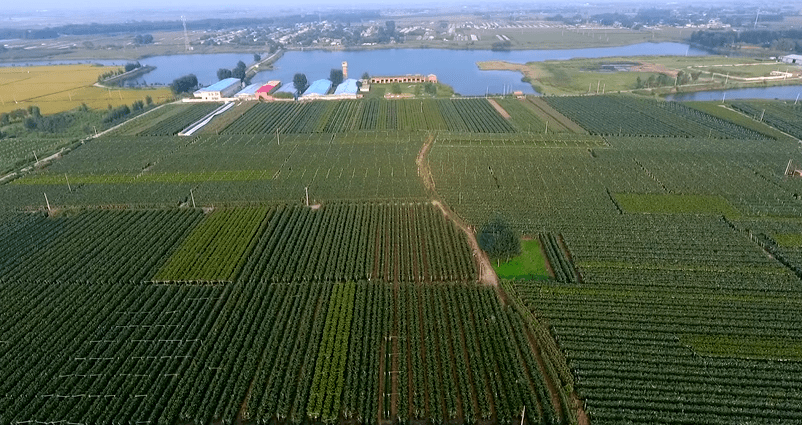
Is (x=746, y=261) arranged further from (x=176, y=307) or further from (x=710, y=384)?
(x=176, y=307)

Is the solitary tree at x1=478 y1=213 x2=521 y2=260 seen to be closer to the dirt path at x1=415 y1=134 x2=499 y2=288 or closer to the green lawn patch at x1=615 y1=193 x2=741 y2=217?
the dirt path at x1=415 y1=134 x2=499 y2=288

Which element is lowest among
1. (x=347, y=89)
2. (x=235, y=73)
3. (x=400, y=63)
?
(x=347, y=89)

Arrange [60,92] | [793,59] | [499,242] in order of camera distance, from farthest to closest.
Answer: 1. [793,59]
2. [60,92]
3. [499,242]

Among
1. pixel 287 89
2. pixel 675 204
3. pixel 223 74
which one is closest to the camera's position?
pixel 675 204

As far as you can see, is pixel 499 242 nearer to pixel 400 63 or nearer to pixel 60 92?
pixel 60 92

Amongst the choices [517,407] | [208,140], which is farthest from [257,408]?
[208,140]

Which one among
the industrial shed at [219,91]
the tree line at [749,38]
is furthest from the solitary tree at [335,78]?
the tree line at [749,38]

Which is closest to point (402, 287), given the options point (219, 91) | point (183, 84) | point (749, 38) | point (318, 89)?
point (318, 89)
